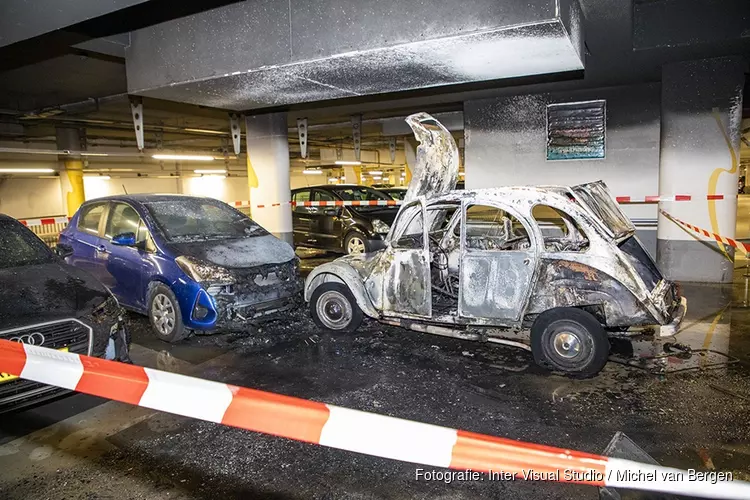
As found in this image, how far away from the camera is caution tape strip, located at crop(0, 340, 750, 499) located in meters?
1.57

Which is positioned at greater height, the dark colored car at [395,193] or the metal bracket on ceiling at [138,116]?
the metal bracket on ceiling at [138,116]

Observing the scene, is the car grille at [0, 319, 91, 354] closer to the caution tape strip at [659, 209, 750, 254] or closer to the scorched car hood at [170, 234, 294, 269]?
the scorched car hood at [170, 234, 294, 269]

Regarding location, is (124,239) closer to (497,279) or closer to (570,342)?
(497,279)

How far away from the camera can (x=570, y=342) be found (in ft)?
15.2

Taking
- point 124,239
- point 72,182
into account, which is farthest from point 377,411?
point 72,182

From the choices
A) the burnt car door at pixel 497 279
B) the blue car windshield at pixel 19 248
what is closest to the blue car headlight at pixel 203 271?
the blue car windshield at pixel 19 248

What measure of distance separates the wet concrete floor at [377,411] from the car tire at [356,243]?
512 centimetres

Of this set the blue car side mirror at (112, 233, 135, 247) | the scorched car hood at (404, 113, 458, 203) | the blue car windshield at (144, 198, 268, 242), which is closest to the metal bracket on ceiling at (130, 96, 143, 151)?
the blue car windshield at (144, 198, 268, 242)

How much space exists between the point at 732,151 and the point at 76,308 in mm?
9687

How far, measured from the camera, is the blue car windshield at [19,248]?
447cm

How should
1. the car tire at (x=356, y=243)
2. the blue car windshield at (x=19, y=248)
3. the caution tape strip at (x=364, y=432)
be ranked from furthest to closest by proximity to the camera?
the car tire at (x=356, y=243) < the blue car windshield at (x=19, y=248) < the caution tape strip at (x=364, y=432)

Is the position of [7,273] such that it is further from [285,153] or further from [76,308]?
[285,153]

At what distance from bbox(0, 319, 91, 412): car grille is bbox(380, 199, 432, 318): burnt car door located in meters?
2.97

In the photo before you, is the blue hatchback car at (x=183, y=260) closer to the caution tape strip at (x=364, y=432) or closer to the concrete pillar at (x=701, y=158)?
the caution tape strip at (x=364, y=432)
